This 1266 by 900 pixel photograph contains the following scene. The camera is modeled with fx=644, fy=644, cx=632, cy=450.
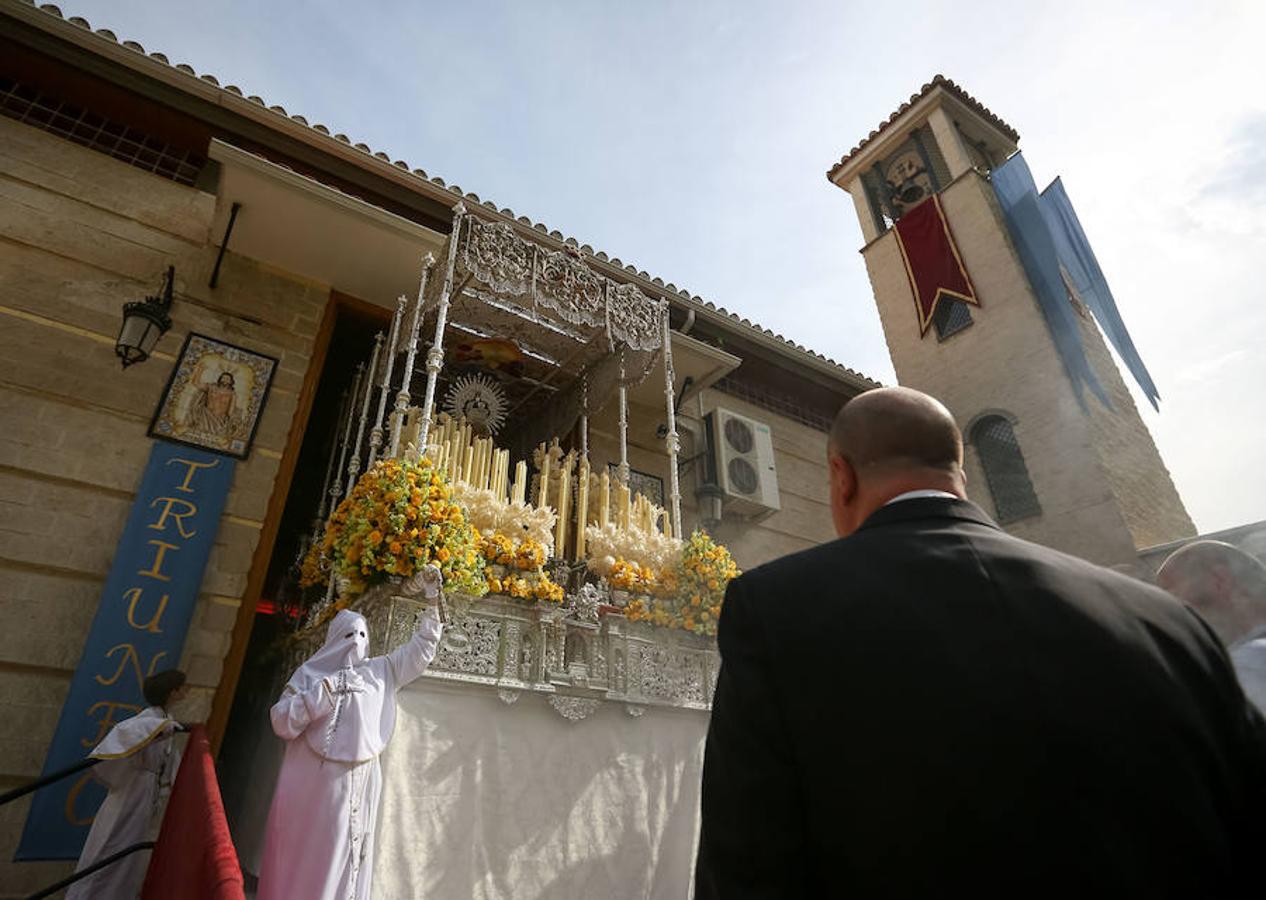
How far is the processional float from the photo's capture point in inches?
163

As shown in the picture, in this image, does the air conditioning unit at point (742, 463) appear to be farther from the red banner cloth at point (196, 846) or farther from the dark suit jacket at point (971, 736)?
the dark suit jacket at point (971, 736)

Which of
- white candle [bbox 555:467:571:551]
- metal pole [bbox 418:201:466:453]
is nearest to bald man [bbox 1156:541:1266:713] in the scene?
white candle [bbox 555:467:571:551]

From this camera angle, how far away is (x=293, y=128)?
6.73 m

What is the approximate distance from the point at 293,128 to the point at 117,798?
6.17 metres

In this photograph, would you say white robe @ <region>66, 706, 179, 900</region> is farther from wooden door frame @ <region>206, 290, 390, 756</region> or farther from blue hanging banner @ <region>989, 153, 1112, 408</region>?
blue hanging banner @ <region>989, 153, 1112, 408</region>

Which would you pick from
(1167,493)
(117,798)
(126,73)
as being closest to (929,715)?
(117,798)

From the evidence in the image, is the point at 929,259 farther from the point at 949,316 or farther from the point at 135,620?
the point at 135,620

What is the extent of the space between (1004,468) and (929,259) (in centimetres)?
489

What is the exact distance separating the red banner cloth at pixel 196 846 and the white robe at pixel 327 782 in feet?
1.39

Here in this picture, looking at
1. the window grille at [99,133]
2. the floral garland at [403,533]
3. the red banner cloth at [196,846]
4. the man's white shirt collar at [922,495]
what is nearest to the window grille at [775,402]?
the floral garland at [403,533]

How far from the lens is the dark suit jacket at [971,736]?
3.08 feet

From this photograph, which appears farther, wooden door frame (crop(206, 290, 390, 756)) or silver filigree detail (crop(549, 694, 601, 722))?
wooden door frame (crop(206, 290, 390, 756))

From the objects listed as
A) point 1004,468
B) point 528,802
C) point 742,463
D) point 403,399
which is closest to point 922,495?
point 528,802

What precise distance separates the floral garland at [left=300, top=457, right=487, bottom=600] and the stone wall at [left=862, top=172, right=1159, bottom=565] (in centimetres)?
1025
